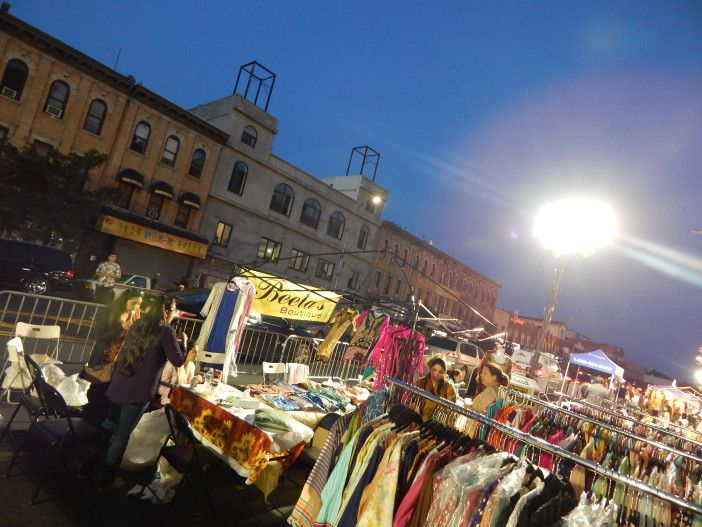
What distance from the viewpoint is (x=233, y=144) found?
28.0 m

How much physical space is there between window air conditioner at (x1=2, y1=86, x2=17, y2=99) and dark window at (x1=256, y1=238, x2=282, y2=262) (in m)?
16.0

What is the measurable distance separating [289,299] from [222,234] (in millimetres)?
21299

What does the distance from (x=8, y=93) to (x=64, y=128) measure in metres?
2.57

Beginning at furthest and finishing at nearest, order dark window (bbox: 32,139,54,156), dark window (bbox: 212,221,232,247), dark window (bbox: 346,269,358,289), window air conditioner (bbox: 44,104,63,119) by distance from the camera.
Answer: dark window (bbox: 346,269,358,289)
dark window (bbox: 212,221,232,247)
window air conditioner (bbox: 44,104,63,119)
dark window (bbox: 32,139,54,156)

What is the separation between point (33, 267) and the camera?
16.2 meters

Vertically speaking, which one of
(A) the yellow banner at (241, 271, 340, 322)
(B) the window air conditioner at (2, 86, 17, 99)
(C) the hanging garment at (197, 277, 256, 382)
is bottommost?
(C) the hanging garment at (197, 277, 256, 382)

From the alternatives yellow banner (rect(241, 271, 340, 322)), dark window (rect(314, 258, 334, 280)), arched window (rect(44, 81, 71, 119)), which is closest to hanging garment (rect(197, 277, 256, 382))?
yellow banner (rect(241, 271, 340, 322))

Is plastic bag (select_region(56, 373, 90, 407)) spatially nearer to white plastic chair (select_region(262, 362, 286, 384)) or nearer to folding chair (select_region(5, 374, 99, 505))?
folding chair (select_region(5, 374, 99, 505))

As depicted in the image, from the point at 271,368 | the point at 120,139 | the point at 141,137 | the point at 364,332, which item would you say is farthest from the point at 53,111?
the point at 364,332

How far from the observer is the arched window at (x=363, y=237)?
124 feet

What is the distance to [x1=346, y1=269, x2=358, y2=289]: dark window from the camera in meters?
37.5

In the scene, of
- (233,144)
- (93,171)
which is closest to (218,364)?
(93,171)

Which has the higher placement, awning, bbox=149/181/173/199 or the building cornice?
the building cornice

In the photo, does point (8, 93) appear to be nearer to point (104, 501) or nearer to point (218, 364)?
point (218, 364)
